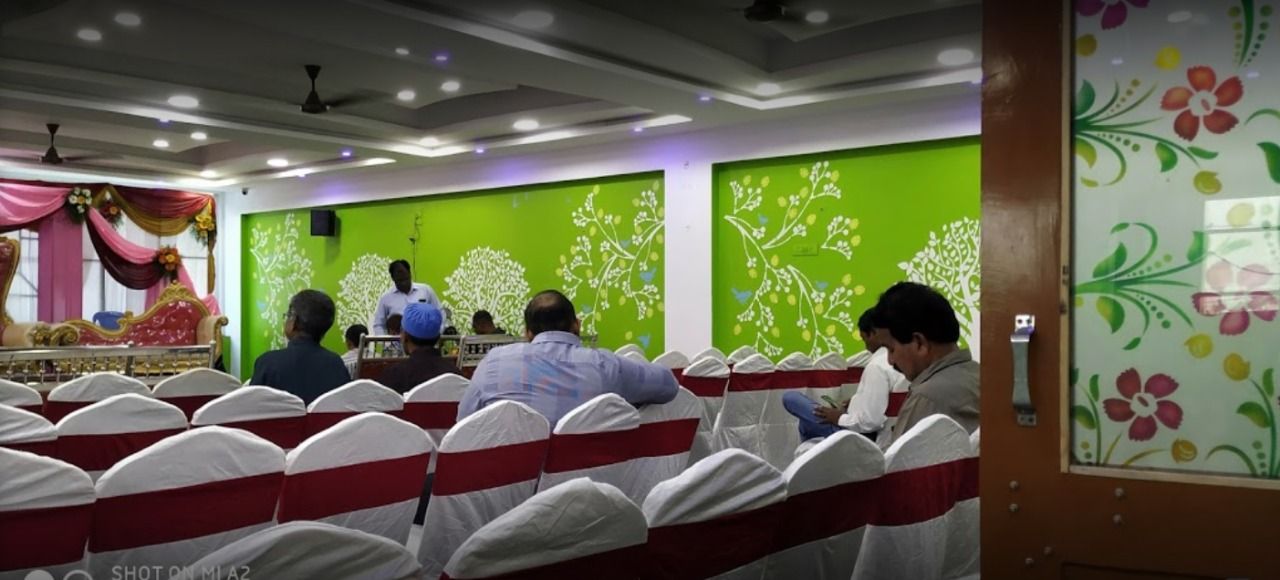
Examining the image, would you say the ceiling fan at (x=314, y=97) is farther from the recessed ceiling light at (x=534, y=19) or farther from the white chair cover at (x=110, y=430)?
the white chair cover at (x=110, y=430)

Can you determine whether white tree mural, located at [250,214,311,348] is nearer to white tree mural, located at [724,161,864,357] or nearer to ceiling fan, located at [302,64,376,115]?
ceiling fan, located at [302,64,376,115]

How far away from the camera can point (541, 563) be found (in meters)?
1.48

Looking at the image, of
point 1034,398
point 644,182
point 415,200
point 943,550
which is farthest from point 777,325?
point 1034,398

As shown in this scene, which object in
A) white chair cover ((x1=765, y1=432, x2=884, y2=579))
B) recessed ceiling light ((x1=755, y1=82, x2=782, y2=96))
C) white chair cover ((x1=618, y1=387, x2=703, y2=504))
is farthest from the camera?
recessed ceiling light ((x1=755, y1=82, x2=782, y2=96))

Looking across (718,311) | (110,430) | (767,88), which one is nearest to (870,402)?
(110,430)

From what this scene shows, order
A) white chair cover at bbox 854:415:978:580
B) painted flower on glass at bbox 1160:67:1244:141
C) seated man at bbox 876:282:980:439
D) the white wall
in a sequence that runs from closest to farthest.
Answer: painted flower on glass at bbox 1160:67:1244:141, white chair cover at bbox 854:415:978:580, seated man at bbox 876:282:980:439, the white wall

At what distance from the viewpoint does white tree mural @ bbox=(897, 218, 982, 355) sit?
26.5 ft

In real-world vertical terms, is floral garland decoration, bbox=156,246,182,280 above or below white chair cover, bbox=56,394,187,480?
above

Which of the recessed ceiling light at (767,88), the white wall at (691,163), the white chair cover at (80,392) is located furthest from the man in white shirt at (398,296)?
the white chair cover at (80,392)

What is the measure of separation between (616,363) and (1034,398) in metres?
1.94

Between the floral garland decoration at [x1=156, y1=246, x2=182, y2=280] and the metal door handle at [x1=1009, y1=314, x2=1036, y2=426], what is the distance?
14.4 metres

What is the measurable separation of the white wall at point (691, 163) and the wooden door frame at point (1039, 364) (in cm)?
617

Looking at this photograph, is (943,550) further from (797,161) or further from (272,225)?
(272,225)

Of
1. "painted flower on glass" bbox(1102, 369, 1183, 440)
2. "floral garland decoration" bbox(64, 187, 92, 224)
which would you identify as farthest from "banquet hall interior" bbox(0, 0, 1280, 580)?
"floral garland decoration" bbox(64, 187, 92, 224)
